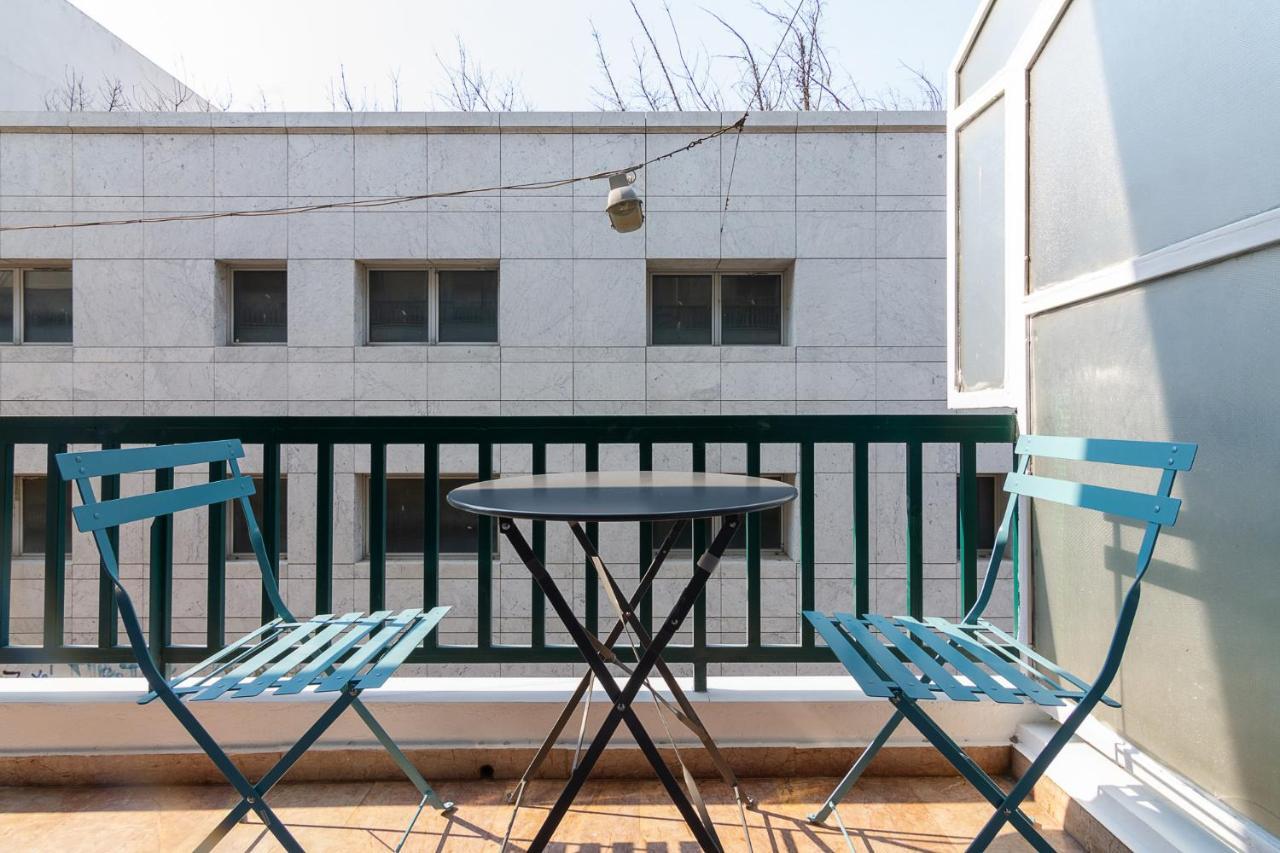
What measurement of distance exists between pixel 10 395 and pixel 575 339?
17.8 feet

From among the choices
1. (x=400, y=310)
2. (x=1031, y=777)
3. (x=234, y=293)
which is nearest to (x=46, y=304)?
(x=234, y=293)

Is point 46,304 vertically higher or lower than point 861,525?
higher

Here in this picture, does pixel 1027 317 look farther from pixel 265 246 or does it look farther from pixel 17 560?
→ pixel 17 560

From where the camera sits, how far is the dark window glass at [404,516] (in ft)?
22.2

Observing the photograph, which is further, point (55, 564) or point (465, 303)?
point (465, 303)

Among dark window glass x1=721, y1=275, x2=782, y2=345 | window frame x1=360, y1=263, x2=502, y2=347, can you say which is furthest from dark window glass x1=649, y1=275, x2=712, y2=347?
window frame x1=360, y1=263, x2=502, y2=347

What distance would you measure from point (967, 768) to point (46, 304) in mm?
8735

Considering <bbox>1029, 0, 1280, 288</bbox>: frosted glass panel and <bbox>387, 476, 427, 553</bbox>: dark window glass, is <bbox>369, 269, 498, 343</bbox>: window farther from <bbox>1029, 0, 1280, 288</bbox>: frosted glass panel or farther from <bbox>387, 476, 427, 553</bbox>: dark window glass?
<bbox>1029, 0, 1280, 288</bbox>: frosted glass panel

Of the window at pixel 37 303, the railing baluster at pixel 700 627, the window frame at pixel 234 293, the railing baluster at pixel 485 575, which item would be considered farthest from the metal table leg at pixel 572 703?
the window at pixel 37 303

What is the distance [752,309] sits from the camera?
695cm

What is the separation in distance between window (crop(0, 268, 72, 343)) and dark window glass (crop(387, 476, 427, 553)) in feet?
11.8

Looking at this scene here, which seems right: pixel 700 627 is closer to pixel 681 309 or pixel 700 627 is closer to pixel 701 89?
pixel 681 309

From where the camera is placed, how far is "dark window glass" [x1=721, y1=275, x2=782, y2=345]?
22.7 feet

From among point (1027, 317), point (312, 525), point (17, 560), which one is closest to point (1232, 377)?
point (1027, 317)
